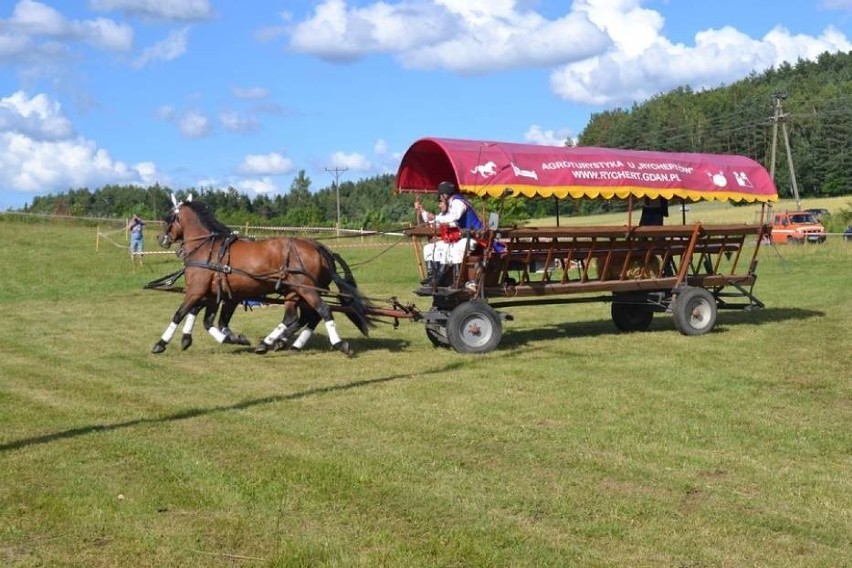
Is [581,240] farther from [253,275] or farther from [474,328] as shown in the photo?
[253,275]

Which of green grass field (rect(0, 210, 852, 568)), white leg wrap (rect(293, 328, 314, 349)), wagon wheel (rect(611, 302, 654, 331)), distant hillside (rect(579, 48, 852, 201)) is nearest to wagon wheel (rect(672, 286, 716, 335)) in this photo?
green grass field (rect(0, 210, 852, 568))

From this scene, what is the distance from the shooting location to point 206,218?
14.5 metres

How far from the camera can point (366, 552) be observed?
559cm

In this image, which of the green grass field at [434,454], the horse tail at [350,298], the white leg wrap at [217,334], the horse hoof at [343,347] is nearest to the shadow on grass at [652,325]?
the green grass field at [434,454]

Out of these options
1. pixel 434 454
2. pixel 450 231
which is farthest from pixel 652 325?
pixel 434 454

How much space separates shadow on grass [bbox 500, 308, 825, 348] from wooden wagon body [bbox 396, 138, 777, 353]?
1.56 ft

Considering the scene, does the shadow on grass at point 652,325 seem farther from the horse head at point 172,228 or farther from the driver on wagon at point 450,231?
the horse head at point 172,228

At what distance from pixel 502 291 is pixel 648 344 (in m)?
2.28

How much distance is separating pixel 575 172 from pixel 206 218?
5.05 m

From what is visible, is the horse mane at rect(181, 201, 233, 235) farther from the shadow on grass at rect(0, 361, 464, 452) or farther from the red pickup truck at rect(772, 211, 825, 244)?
the red pickup truck at rect(772, 211, 825, 244)

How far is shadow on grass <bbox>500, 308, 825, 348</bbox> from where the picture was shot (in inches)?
626

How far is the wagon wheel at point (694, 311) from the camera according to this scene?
1533 cm

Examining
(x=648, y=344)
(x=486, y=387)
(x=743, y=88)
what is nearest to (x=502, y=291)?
(x=648, y=344)

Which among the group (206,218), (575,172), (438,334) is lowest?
(438,334)
